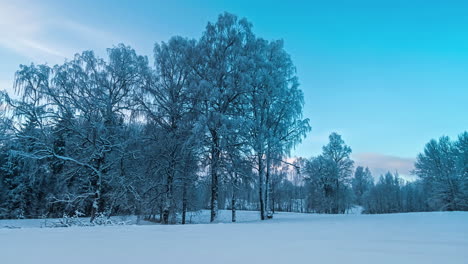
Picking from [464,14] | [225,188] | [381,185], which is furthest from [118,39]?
[381,185]

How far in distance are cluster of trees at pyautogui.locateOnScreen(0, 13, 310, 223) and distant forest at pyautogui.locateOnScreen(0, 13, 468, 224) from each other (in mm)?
58

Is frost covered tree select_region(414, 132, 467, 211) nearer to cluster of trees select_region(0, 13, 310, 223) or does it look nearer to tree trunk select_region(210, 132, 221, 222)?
cluster of trees select_region(0, 13, 310, 223)

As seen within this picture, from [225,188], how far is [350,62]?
11.4m

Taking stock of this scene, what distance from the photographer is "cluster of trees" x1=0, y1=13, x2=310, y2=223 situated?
12398 mm

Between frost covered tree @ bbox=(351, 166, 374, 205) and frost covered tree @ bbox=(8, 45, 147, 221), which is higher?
frost covered tree @ bbox=(8, 45, 147, 221)

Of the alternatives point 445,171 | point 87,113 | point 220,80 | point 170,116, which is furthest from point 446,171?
point 87,113

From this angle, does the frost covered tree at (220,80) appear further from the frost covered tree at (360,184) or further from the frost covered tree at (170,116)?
the frost covered tree at (360,184)

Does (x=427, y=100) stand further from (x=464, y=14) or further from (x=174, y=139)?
(x=174, y=139)

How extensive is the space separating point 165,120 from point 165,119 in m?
0.06

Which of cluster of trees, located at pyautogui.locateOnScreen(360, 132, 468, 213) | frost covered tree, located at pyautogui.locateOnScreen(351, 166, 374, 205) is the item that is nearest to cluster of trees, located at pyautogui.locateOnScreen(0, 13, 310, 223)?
cluster of trees, located at pyautogui.locateOnScreen(360, 132, 468, 213)

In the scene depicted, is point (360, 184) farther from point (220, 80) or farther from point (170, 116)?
point (170, 116)

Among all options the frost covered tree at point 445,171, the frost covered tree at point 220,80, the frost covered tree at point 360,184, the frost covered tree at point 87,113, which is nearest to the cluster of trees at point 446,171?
the frost covered tree at point 445,171

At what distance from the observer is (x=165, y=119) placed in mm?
13438

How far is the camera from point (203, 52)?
523 inches
